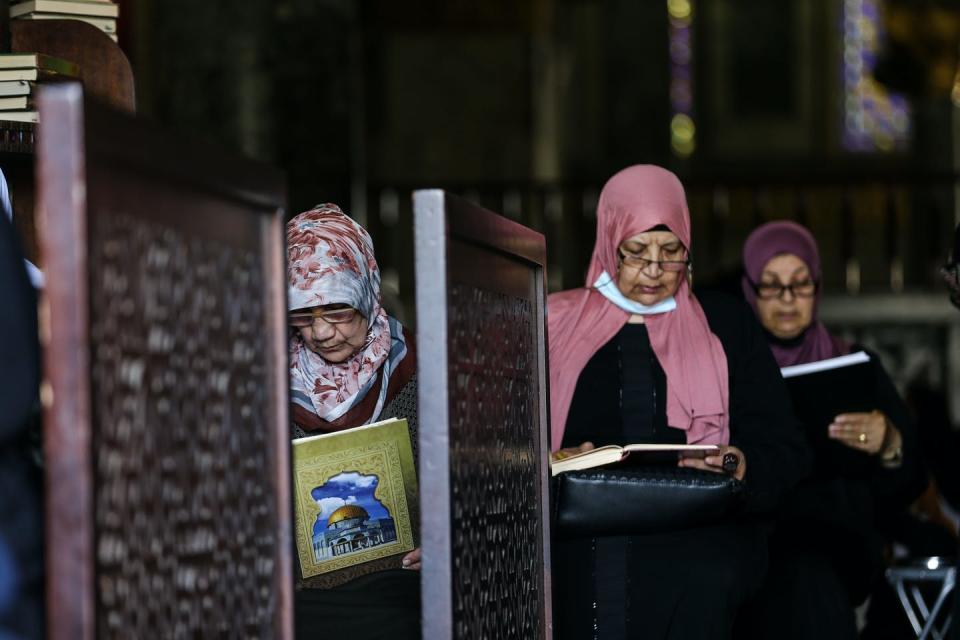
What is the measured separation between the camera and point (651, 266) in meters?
3.20

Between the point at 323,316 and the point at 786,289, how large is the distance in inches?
62.7

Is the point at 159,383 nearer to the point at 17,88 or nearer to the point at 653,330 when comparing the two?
the point at 17,88

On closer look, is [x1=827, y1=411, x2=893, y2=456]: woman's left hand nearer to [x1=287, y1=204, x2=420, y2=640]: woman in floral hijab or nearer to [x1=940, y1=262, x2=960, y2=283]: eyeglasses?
[x1=940, y1=262, x2=960, y2=283]: eyeglasses

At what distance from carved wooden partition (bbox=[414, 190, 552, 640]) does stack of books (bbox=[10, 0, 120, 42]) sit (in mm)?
1511

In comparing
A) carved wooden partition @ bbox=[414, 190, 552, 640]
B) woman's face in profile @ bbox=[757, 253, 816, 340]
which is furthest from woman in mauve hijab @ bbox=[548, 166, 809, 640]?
Result: woman's face in profile @ bbox=[757, 253, 816, 340]

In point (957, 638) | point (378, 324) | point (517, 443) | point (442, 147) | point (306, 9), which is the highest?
point (442, 147)

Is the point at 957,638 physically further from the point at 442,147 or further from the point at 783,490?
the point at 442,147

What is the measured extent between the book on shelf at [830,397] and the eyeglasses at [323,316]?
116cm

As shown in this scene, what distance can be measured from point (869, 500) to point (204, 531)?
248cm

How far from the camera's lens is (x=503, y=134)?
11336 millimetres

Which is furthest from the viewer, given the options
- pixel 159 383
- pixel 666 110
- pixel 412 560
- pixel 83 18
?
pixel 666 110

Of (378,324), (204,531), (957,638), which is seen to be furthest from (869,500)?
(204,531)

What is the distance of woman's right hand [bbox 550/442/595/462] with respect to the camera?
9.20 feet

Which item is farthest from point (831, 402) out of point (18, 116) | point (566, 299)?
point (18, 116)
